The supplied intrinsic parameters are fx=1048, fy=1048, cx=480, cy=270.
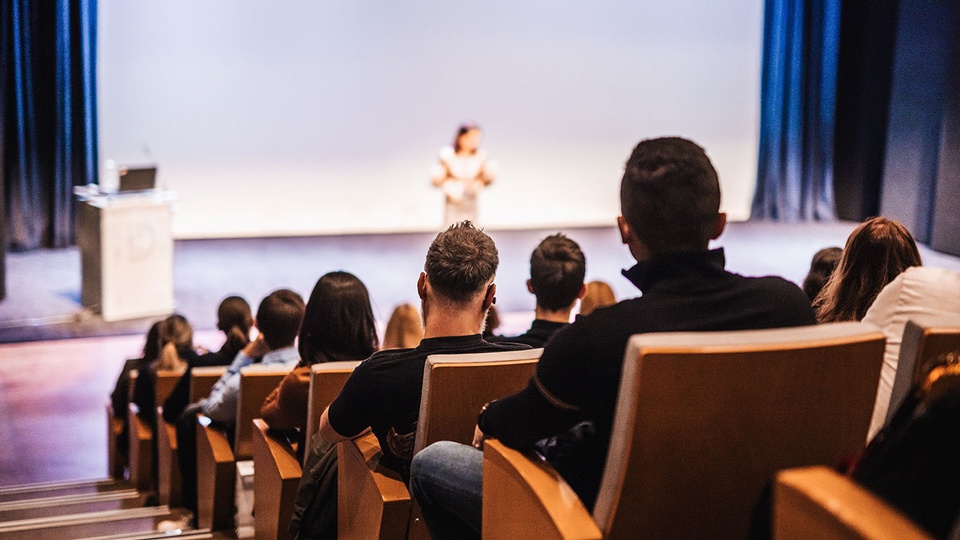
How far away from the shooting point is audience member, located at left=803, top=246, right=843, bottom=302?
9.08ft

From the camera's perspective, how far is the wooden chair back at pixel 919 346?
149 cm

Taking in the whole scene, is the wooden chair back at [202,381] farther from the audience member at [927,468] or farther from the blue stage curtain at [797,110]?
the blue stage curtain at [797,110]

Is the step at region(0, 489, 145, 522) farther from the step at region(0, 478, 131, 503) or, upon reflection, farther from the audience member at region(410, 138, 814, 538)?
the audience member at region(410, 138, 814, 538)

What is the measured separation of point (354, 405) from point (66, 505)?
2.05 m

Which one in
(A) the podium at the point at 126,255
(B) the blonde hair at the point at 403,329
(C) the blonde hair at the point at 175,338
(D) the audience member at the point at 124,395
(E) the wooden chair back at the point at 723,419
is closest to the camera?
(E) the wooden chair back at the point at 723,419

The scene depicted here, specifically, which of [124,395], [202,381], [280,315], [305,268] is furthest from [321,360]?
[305,268]

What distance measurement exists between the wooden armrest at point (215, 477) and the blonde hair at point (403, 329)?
1.85 ft

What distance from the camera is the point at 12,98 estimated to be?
8031 millimetres

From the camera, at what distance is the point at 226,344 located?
3729mm

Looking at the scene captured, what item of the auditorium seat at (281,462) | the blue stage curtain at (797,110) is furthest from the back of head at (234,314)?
the blue stage curtain at (797,110)

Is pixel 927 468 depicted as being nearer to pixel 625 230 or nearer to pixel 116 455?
pixel 625 230

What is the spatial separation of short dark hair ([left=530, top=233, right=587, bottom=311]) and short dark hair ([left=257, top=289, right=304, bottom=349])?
0.69 meters

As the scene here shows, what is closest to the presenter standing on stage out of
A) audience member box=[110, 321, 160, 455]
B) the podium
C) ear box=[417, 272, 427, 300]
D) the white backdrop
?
the white backdrop

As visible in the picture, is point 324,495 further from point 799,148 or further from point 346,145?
point 799,148
